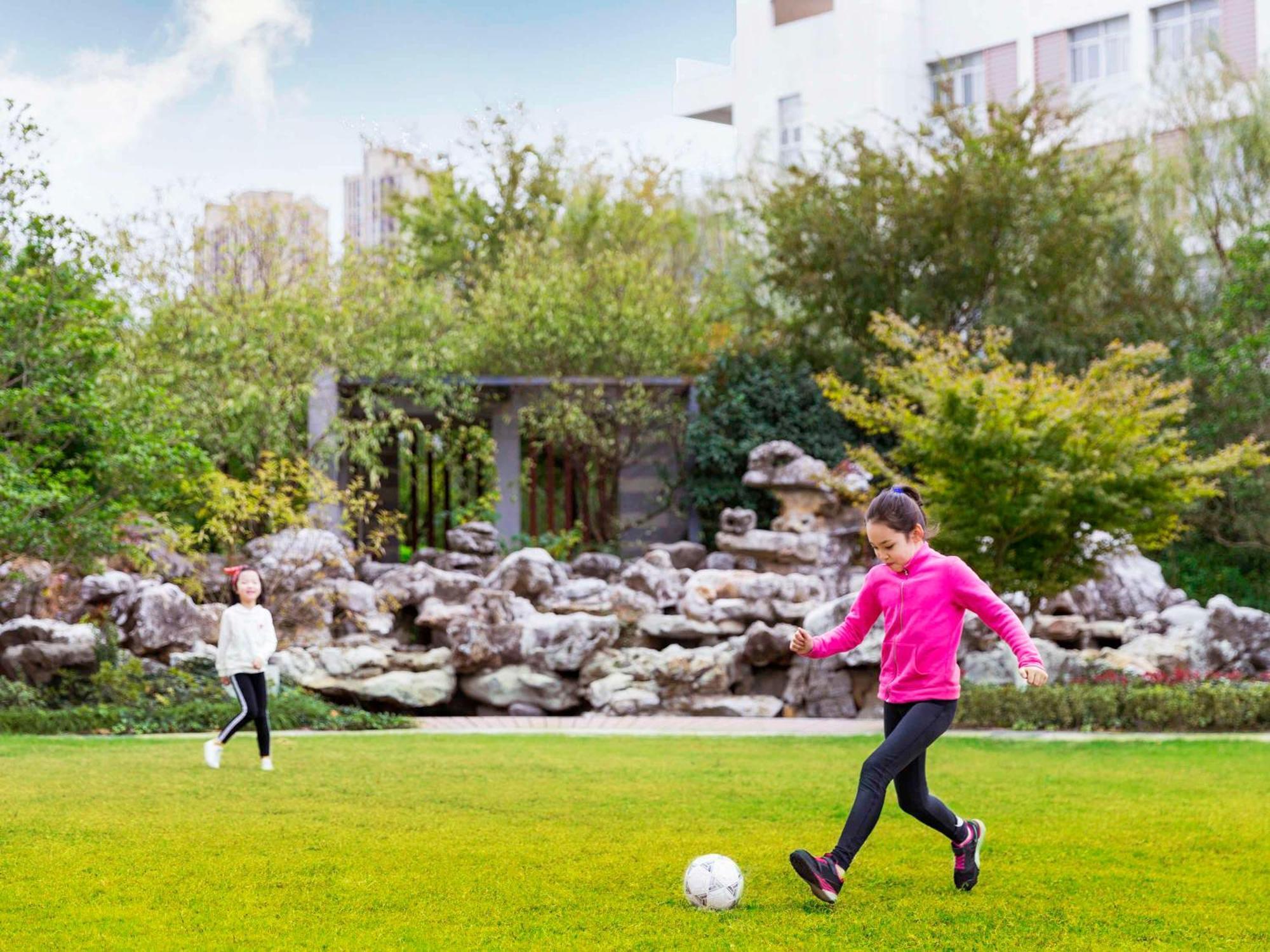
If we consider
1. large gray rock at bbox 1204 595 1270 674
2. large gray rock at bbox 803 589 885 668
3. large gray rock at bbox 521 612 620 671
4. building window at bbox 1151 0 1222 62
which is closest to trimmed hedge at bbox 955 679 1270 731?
large gray rock at bbox 803 589 885 668

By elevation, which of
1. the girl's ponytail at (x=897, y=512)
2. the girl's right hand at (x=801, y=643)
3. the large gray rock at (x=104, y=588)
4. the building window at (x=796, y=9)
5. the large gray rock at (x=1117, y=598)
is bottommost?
the large gray rock at (x=1117, y=598)

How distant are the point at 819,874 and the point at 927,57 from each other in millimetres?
34101

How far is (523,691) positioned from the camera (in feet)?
48.5

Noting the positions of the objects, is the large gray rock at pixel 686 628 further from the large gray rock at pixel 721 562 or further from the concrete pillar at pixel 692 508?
the concrete pillar at pixel 692 508

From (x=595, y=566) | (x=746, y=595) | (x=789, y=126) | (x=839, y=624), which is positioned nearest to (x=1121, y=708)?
(x=839, y=624)

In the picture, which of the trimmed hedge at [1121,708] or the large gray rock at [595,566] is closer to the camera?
the trimmed hedge at [1121,708]

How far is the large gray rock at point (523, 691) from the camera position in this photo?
582 inches

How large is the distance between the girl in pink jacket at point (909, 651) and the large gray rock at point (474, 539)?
48.0ft

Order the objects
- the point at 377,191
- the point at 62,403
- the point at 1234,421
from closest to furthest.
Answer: the point at 62,403 → the point at 1234,421 → the point at 377,191

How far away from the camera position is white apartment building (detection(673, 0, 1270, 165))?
3150 cm

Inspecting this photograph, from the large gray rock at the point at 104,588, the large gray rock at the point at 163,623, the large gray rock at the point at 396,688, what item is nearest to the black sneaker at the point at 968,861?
the large gray rock at the point at 396,688

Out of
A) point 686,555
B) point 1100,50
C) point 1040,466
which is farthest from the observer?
point 1100,50

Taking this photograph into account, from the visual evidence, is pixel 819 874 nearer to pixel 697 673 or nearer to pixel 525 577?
pixel 697 673

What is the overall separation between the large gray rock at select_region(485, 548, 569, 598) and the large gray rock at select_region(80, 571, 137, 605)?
406 centimetres
